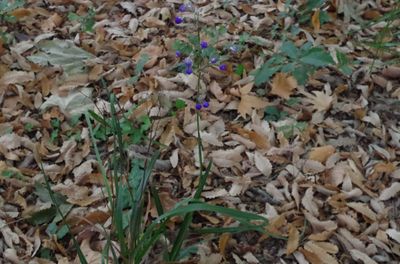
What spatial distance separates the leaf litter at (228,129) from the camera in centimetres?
193

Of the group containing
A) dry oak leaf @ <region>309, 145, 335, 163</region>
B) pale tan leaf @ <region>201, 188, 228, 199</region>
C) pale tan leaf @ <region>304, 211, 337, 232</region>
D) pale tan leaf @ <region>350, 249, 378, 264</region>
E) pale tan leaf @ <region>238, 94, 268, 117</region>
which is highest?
pale tan leaf @ <region>238, 94, 268, 117</region>

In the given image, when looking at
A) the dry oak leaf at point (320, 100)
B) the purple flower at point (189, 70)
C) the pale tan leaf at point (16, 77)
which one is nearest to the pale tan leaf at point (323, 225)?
the dry oak leaf at point (320, 100)

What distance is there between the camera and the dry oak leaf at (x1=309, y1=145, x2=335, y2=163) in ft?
7.07

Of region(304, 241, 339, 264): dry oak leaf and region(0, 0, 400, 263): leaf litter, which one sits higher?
region(0, 0, 400, 263): leaf litter

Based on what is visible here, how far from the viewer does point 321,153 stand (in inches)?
85.0

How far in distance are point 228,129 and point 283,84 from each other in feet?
1.07

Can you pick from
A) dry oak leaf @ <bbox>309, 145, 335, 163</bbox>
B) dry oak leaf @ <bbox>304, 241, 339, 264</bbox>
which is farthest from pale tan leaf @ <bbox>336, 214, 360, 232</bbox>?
dry oak leaf @ <bbox>309, 145, 335, 163</bbox>

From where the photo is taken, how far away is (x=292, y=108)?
2.36m

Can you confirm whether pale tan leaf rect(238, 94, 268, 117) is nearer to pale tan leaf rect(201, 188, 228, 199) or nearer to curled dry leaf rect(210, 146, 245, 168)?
curled dry leaf rect(210, 146, 245, 168)

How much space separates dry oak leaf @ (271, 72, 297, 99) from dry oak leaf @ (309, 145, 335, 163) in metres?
0.32

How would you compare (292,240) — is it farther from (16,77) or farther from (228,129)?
(16,77)

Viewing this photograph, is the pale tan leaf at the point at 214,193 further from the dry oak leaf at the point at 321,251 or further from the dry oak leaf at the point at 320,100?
the dry oak leaf at the point at 320,100

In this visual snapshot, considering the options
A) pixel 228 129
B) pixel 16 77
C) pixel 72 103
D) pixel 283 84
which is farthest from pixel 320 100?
pixel 16 77

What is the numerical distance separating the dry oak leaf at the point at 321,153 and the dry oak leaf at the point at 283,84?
0.32 meters
